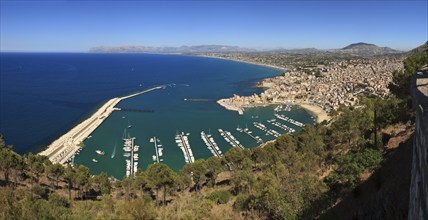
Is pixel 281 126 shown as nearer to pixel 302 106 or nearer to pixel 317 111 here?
pixel 317 111

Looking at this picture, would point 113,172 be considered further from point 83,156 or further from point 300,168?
point 300,168

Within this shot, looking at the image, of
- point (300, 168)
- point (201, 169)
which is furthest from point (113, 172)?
point (300, 168)

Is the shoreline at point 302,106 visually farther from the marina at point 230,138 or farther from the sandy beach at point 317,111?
the marina at point 230,138

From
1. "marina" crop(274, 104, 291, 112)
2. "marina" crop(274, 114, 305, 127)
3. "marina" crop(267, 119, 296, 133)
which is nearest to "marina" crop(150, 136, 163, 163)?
"marina" crop(267, 119, 296, 133)

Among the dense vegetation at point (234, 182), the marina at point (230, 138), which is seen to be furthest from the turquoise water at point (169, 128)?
the dense vegetation at point (234, 182)

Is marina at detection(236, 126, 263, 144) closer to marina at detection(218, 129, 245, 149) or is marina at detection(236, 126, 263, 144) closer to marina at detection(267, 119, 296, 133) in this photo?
marina at detection(218, 129, 245, 149)
